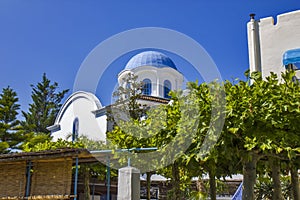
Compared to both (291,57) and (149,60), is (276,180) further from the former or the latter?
(149,60)

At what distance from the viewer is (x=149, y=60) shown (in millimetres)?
27703

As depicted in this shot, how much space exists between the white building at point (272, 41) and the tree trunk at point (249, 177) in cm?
755

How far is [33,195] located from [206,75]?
17.9 ft

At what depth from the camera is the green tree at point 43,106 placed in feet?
119

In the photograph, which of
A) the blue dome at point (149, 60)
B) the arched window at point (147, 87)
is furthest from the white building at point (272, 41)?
the blue dome at point (149, 60)

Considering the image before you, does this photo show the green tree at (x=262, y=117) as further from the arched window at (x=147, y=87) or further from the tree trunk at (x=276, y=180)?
the arched window at (x=147, y=87)

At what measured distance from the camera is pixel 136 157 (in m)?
10.1

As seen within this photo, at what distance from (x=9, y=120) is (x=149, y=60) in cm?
1073

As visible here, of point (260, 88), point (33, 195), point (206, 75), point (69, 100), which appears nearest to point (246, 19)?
point (206, 75)

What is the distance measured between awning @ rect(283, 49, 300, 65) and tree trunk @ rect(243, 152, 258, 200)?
283 inches

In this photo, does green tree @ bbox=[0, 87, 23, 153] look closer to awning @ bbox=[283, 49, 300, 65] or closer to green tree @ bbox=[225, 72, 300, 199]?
awning @ bbox=[283, 49, 300, 65]

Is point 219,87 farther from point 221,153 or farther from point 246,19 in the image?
point 246,19

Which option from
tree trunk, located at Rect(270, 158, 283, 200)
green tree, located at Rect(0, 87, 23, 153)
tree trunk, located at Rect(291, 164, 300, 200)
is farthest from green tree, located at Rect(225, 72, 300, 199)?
green tree, located at Rect(0, 87, 23, 153)

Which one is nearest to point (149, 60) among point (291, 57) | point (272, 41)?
point (272, 41)
